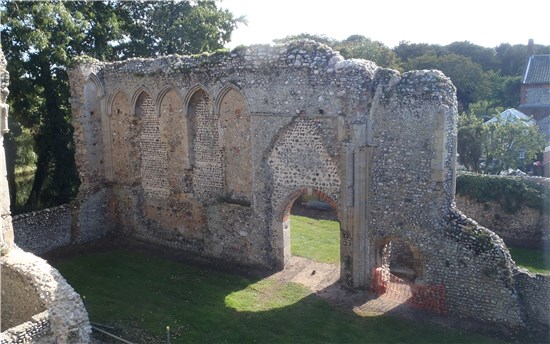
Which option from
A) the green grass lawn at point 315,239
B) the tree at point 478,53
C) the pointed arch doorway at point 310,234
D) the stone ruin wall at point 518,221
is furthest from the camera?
the tree at point 478,53

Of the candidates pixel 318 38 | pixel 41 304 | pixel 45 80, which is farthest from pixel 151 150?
pixel 318 38

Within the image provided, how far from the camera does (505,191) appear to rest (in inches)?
754

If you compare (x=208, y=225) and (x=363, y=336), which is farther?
(x=208, y=225)

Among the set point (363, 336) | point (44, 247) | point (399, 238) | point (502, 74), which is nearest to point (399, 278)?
point (399, 238)

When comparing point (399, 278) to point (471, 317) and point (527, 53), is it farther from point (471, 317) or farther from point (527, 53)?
point (527, 53)

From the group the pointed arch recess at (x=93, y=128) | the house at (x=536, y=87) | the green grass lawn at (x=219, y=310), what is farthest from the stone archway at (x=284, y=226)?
the house at (x=536, y=87)

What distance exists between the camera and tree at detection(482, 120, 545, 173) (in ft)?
82.4

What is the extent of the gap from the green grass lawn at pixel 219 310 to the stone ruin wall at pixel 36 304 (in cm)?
190

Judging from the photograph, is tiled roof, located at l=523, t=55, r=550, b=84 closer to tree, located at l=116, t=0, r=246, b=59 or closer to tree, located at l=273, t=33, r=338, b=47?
tree, located at l=273, t=33, r=338, b=47

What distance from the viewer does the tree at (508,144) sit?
25.1 m

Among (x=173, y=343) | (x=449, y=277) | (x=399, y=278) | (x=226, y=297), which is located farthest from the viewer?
(x=399, y=278)

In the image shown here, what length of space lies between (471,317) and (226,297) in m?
6.06

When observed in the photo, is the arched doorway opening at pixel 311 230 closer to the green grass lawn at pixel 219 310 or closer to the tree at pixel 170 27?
the green grass lawn at pixel 219 310

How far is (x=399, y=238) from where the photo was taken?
1270 cm
